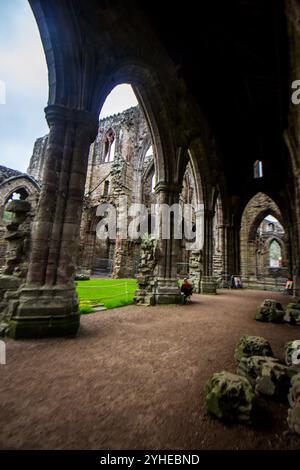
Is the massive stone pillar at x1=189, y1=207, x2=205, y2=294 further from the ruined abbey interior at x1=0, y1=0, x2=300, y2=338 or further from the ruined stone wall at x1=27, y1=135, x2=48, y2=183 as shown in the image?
the ruined stone wall at x1=27, y1=135, x2=48, y2=183

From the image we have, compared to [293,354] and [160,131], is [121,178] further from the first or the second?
[293,354]

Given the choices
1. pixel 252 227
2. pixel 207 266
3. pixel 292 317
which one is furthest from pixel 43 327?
pixel 252 227

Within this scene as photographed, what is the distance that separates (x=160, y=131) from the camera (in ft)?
26.0

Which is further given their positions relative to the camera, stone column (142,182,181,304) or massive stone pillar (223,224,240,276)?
massive stone pillar (223,224,240,276)

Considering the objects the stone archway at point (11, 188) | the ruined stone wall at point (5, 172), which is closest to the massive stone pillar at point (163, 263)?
the stone archway at point (11, 188)

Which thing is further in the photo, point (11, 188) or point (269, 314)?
point (11, 188)

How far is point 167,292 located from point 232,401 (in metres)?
5.42

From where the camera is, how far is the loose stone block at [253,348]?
2439 millimetres

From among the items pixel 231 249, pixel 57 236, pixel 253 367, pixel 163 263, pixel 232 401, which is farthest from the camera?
pixel 231 249

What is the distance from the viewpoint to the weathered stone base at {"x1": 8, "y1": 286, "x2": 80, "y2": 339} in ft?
10.4

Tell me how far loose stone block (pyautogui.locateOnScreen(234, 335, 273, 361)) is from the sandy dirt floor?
0.54 feet

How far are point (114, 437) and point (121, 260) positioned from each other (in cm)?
1428

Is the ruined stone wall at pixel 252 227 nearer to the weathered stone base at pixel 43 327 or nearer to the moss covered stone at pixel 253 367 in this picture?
the weathered stone base at pixel 43 327

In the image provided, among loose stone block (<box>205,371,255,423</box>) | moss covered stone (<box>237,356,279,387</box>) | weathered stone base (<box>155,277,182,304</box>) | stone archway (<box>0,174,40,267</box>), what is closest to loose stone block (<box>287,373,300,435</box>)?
loose stone block (<box>205,371,255,423</box>)
